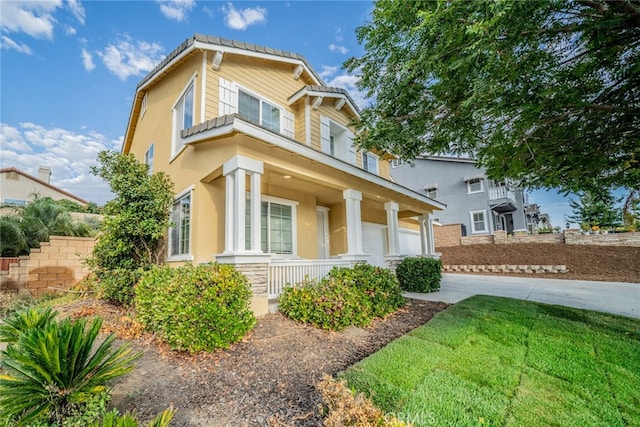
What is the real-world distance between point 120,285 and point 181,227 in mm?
1956

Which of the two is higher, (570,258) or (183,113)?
(183,113)

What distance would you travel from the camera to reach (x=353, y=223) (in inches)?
314

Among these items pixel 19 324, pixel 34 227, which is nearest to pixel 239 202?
pixel 19 324

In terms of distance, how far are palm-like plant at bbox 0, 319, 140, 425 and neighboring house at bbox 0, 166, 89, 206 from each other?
2231 cm

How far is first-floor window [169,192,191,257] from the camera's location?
7.17 meters

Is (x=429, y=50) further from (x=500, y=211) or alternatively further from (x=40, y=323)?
(x=500, y=211)

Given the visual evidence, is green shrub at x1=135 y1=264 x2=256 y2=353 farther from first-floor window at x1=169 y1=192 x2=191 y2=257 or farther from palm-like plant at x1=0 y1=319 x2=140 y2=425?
first-floor window at x1=169 y1=192 x2=191 y2=257

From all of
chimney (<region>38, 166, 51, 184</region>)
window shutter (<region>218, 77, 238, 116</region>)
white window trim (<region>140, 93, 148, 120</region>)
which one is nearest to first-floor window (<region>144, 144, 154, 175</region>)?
white window trim (<region>140, 93, 148, 120</region>)

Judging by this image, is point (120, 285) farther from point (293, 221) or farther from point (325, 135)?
point (325, 135)

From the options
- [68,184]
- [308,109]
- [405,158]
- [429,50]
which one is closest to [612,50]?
A: [429,50]

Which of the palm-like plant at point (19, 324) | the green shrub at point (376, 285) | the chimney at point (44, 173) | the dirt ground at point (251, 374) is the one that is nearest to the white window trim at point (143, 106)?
the dirt ground at point (251, 374)

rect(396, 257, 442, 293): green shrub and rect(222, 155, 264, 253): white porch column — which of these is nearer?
rect(222, 155, 264, 253): white porch column

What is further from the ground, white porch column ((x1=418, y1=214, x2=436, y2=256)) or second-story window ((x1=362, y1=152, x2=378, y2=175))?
second-story window ((x1=362, y1=152, x2=378, y2=175))

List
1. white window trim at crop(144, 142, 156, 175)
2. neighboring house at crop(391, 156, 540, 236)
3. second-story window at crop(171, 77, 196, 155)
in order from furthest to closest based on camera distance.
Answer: neighboring house at crop(391, 156, 540, 236) < white window trim at crop(144, 142, 156, 175) < second-story window at crop(171, 77, 196, 155)
